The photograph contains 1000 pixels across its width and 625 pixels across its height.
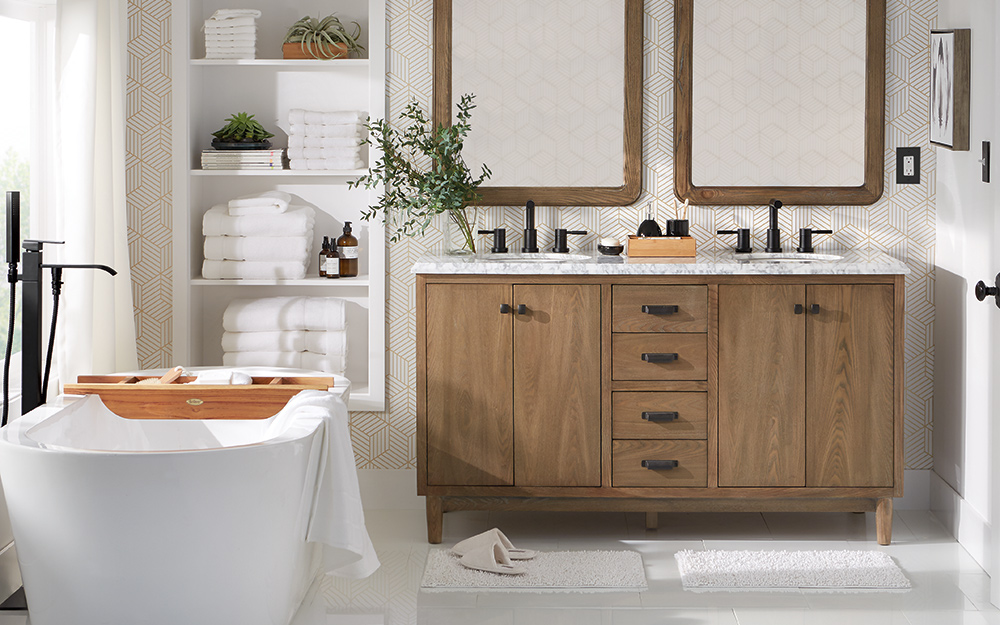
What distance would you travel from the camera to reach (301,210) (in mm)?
3535

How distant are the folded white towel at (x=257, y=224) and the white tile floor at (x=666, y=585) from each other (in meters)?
1.11

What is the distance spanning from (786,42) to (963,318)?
3.76ft

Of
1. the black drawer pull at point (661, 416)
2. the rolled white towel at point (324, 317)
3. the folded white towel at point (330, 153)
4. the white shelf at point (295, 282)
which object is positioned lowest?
the black drawer pull at point (661, 416)

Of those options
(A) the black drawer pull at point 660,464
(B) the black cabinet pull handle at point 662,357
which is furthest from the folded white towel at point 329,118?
(A) the black drawer pull at point 660,464

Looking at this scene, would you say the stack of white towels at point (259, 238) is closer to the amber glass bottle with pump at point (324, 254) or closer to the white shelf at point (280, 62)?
the amber glass bottle with pump at point (324, 254)

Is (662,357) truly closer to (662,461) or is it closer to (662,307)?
(662,307)

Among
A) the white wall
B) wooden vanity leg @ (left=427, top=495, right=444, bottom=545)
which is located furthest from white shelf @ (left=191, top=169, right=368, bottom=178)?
the white wall

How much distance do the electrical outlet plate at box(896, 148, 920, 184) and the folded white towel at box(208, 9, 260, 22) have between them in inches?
94.4

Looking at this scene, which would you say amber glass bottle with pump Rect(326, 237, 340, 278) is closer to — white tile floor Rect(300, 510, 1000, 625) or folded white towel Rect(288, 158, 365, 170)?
folded white towel Rect(288, 158, 365, 170)

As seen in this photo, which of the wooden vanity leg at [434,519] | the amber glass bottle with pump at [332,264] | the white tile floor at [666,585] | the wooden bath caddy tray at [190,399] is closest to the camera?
the white tile floor at [666,585]

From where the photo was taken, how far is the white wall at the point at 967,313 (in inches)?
115

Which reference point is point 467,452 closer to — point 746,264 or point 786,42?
point 746,264

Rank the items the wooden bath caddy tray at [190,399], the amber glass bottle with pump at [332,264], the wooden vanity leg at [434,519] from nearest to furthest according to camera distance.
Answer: the wooden bath caddy tray at [190,399] < the wooden vanity leg at [434,519] < the amber glass bottle with pump at [332,264]

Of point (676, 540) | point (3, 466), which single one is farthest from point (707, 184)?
point (3, 466)
